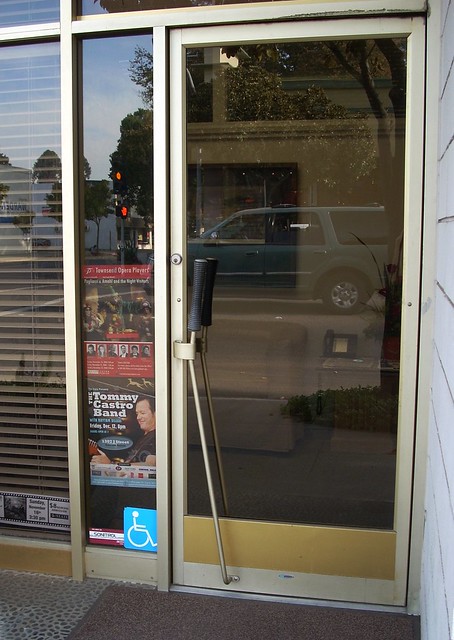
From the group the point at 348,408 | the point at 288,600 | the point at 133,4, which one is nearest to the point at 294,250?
the point at 348,408

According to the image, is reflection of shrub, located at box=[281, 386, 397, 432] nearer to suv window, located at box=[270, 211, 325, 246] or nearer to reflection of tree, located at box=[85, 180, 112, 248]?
suv window, located at box=[270, 211, 325, 246]

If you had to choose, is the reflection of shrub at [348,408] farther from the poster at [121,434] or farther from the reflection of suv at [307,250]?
the poster at [121,434]

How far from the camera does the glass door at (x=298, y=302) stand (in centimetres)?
280

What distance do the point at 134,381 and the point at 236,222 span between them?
102cm

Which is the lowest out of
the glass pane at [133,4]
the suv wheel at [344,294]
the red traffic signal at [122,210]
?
the suv wheel at [344,294]

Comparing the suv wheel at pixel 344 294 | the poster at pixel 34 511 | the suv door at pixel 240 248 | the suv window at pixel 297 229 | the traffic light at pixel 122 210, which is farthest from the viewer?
the suv wheel at pixel 344 294

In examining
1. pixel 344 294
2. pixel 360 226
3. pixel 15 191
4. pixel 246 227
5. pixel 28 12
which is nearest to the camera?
pixel 28 12

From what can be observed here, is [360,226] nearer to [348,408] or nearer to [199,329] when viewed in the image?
[348,408]

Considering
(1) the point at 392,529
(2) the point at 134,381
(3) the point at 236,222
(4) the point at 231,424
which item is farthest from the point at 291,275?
(1) the point at 392,529

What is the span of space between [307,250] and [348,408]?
0.95 m

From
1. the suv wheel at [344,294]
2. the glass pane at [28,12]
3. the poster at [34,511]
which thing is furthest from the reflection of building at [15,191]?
the suv wheel at [344,294]

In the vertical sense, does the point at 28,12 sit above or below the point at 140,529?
above

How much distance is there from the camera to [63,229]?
9.69 feet

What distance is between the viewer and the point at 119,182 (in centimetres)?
295
